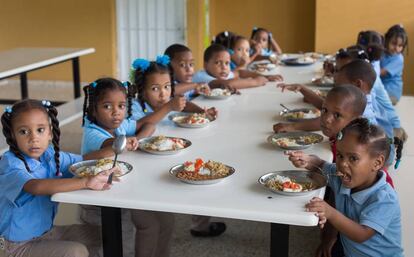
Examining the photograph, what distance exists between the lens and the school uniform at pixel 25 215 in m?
1.92

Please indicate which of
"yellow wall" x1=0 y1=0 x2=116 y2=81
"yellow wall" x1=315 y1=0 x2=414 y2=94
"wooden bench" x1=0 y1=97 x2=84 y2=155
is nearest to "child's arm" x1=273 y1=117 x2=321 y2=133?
"wooden bench" x1=0 y1=97 x2=84 y2=155

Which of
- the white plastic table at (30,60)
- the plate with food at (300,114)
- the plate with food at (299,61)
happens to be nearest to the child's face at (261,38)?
the plate with food at (299,61)

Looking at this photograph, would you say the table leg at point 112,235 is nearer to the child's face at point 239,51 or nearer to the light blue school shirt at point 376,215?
the light blue school shirt at point 376,215

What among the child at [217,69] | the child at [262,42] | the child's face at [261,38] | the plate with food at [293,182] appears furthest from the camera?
the child's face at [261,38]

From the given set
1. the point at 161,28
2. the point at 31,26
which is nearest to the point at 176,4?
the point at 161,28

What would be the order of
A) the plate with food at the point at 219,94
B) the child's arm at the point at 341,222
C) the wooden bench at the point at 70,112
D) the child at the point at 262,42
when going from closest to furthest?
the child's arm at the point at 341,222 < the plate with food at the point at 219,94 < the wooden bench at the point at 70,112 < the child at the point at 262,42

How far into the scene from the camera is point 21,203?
1.96 meters

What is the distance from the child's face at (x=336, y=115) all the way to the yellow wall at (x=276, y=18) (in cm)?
465

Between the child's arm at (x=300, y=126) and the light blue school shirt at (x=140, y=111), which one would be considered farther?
the light blue school shirt at (x=140, y=111)

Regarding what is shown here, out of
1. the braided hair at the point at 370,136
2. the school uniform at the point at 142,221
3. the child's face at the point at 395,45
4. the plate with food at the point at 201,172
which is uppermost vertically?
the child's face at the point at 395,45

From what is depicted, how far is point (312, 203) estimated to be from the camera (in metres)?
1.67

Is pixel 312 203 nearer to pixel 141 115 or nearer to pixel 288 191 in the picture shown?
pixel 288 191

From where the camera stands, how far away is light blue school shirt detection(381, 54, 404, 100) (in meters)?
4.71

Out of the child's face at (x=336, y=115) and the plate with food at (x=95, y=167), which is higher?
the child's face at (x=336, y=115)
